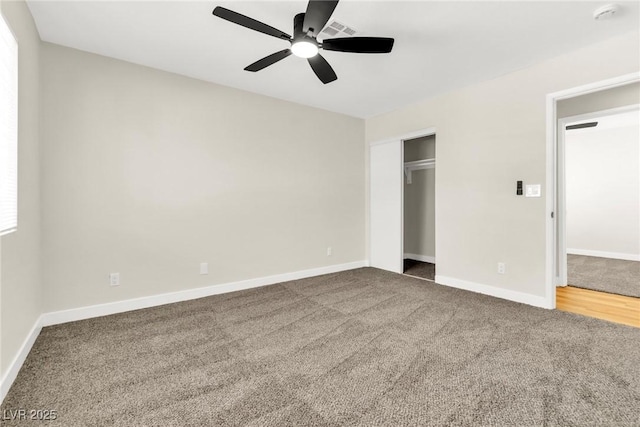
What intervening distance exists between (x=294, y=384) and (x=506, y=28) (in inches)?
123

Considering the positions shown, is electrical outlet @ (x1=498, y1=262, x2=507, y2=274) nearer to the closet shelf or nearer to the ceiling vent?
the closet shelf

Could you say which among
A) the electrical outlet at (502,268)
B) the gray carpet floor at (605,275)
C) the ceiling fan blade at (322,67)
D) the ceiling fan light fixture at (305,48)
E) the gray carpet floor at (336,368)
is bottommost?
the gray carpet floor at (336,368)

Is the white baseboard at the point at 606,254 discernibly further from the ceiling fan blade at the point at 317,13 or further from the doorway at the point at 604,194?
the ceiling fan blade at the point at 317,13

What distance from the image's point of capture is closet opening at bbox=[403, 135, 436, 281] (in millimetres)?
5129

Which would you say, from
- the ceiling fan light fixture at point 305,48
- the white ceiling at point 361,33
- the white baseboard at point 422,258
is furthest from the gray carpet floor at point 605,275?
the ceiling fan light fixture at point 305,48

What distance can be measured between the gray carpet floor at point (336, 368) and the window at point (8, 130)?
1035mm

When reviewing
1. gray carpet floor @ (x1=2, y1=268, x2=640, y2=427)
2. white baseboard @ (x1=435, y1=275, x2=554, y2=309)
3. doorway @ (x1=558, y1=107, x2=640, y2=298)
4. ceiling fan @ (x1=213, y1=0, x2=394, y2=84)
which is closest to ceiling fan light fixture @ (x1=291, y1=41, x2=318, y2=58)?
ceiling fan @ (x1=213, y1=0, x2=394, y2=84)

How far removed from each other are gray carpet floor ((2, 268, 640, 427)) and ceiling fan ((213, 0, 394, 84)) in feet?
7.33

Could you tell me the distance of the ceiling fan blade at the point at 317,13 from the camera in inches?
63.0

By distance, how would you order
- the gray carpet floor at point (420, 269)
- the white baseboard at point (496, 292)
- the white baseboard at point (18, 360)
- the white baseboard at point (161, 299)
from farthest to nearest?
the gray carpet floor at point (420, 269), the white baseboard at point (496, 292), the white baseboard at point (161, 299), the white baseboard at point (18, 360)

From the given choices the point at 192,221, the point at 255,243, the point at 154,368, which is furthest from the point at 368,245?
the point at 154,368

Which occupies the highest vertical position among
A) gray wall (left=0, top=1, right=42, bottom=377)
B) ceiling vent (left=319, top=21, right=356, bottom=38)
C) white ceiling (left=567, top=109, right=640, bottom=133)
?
white ceiling (left=567, top=109, right=640, bottom=133)

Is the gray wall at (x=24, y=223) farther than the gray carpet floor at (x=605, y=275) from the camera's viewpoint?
No

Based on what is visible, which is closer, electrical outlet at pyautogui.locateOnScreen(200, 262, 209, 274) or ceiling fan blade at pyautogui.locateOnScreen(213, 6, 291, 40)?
ceiling fan blade at pyautogui.locateOnScreen(213, 6, 291, 40)
